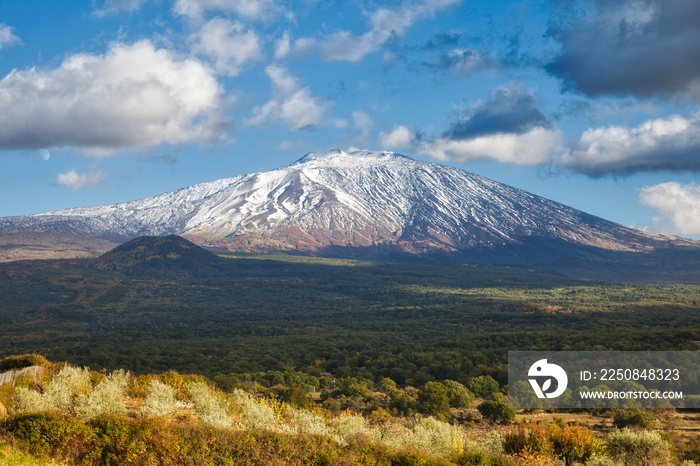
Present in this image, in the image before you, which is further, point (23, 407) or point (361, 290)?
point (361, 290)

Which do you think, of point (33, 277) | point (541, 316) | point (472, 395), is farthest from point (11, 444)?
point (33, 277)

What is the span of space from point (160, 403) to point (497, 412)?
1903 cm

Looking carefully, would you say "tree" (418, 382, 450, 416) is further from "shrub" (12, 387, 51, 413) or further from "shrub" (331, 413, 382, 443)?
"shrub" (12, 387, 51, 413)

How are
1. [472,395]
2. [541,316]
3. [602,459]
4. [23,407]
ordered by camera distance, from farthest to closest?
[541,316] < [472,395] < [602,459] < [23,407]

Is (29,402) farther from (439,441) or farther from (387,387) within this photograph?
(387,387)

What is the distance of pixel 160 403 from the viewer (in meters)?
17.2

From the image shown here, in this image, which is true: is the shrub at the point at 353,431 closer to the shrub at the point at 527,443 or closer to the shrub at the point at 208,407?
the shrub at the point at 208,407

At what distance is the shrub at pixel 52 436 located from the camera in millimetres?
13789

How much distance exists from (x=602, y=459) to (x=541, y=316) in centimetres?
8138

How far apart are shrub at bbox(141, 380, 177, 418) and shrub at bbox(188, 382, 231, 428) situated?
763 millimetres

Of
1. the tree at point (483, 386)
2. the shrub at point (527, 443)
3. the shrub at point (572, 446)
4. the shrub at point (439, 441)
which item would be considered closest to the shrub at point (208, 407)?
the shrub at point (439, 441)

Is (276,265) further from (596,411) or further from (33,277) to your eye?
(596,411)

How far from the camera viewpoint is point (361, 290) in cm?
15638

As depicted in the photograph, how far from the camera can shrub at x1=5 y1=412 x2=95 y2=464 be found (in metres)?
13.8
